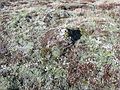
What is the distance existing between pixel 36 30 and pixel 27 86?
6.03 metres

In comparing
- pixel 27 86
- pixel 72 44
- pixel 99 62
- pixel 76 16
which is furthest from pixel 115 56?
pixel 76 16

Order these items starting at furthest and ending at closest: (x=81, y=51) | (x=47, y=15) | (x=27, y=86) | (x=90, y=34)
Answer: (x=47, y=15)
(x=90, y=34)
(x=81, y=51)
(x=27, y=86)

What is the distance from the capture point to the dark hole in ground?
68.6ft

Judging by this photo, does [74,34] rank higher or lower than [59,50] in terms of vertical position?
higher

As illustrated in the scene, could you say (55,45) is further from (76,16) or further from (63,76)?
(76,16)

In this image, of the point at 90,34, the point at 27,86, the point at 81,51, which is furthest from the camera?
the point at 90,34

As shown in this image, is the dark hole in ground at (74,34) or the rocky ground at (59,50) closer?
the rocky ground at (59,50)

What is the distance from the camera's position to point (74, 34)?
2148 cm

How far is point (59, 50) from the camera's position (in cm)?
2002

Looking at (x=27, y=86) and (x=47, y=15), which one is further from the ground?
(x=47, y=15)

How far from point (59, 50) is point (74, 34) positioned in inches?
84.4

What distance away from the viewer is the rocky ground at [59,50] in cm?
1789

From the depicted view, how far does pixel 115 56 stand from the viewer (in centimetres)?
1897

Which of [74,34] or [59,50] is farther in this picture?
[74,34]
